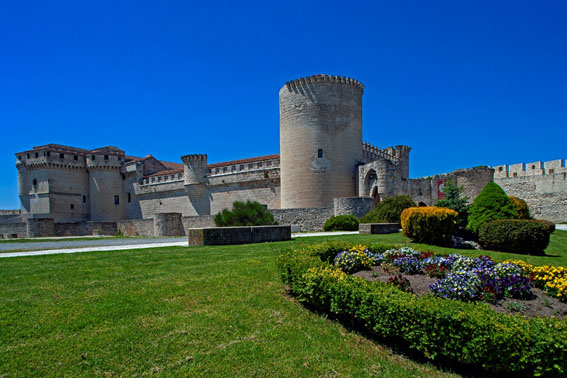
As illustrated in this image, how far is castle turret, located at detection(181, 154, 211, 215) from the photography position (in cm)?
3712

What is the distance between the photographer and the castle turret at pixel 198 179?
37.1 metres

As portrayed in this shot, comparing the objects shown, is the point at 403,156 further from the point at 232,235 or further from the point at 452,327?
the point at 452,327

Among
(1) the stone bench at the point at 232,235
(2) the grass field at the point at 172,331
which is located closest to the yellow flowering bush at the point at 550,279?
(2) the grass field at the point at 172,331

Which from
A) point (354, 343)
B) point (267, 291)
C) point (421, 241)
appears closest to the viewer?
point (354, 343)

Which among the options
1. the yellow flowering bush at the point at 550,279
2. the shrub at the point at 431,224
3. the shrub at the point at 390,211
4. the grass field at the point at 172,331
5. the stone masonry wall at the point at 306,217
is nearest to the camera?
the grass field at the point at 172,331

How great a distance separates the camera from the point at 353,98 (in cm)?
2848

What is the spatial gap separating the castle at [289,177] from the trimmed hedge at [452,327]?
19256 millimetres

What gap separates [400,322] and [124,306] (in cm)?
400

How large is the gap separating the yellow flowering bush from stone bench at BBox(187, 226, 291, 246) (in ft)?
30.7

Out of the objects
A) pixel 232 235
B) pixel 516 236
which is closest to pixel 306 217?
pixel 232 235

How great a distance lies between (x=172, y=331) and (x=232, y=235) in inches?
346

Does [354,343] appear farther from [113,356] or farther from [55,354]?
[55,354]

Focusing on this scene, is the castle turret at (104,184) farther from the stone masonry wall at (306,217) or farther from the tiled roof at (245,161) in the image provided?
the stone masonry wall at (306,217)

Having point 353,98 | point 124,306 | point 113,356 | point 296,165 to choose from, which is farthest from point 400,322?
point 353,98
